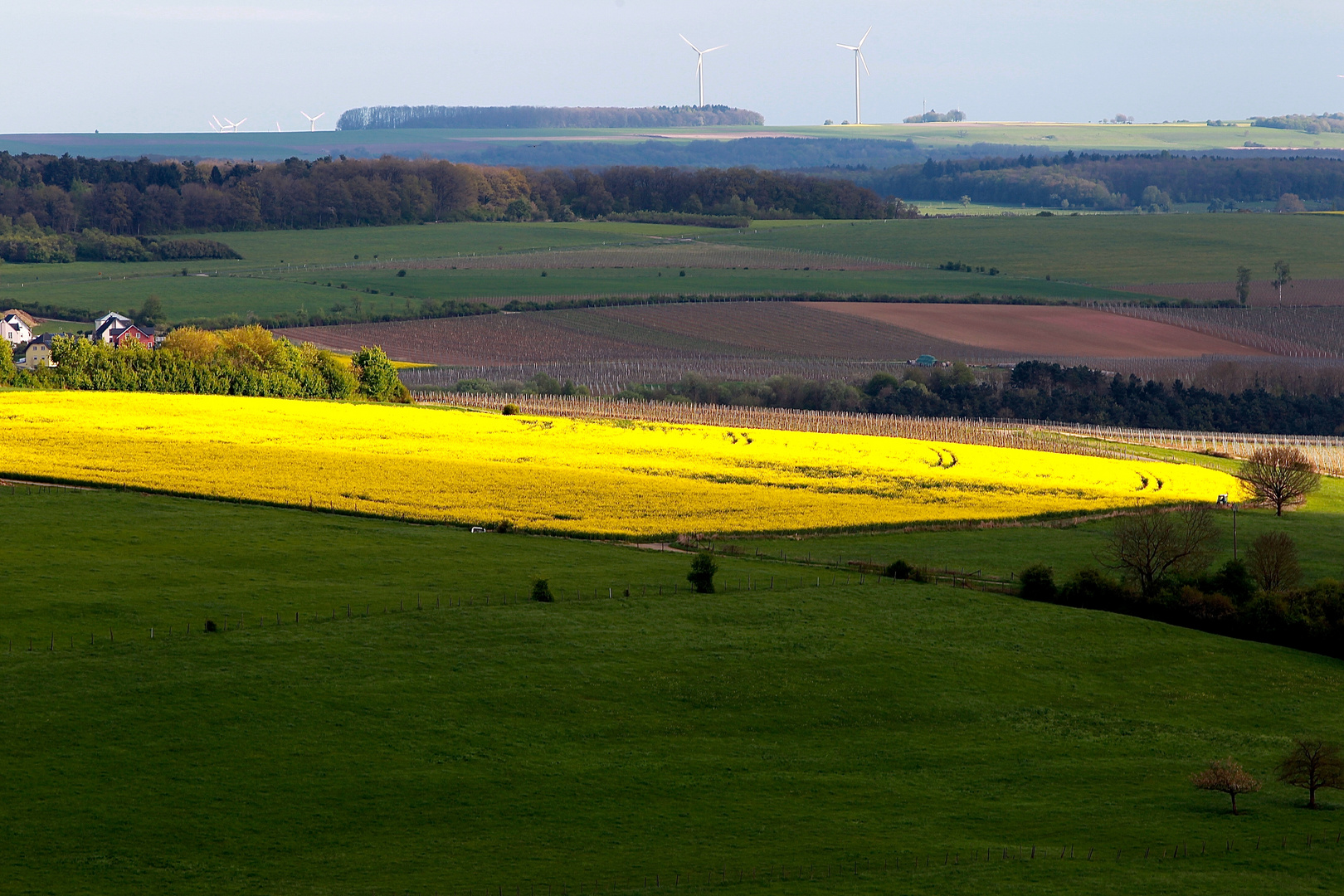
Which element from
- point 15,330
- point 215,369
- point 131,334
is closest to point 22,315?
point 15,330

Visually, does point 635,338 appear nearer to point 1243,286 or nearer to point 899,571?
point 1243,286

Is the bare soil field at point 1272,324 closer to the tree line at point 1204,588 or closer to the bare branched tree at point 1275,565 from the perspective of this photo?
the bare branched tree at point 1275,565

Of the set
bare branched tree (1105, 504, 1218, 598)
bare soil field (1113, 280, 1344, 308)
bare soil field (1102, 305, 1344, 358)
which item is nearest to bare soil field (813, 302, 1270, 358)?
bare soil field (1102, 305, 1344, 358)

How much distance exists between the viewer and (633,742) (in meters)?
45.8

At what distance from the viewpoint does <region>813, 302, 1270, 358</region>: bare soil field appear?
6122 inches

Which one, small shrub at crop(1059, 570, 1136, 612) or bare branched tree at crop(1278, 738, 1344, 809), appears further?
small shrub at crop(1059, 570, 1136, 612)

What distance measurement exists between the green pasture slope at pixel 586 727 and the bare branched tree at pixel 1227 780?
0.41 meters

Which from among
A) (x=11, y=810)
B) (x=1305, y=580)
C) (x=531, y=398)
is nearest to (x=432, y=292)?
(x=531, y=398)

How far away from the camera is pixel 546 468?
83.6 metres

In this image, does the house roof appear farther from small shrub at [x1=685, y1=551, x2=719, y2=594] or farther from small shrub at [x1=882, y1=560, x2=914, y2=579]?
small shrub at [x1=882, y1=560, x2=914, y2=579]

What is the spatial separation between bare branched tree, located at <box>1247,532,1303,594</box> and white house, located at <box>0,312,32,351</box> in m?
122

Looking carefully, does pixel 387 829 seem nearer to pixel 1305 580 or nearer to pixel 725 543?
pixel 725 543

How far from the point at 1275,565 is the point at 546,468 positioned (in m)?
37.9

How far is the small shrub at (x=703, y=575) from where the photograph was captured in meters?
60.8
